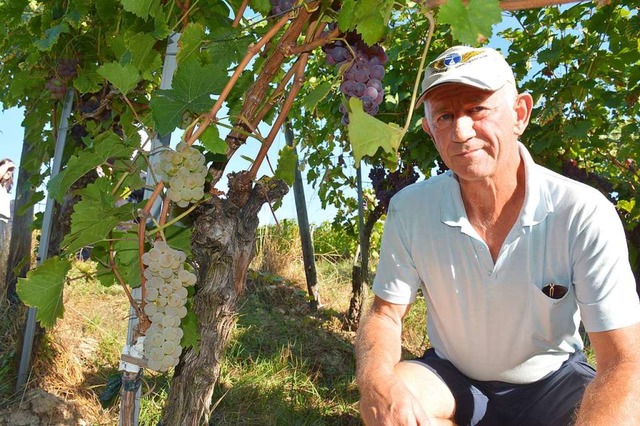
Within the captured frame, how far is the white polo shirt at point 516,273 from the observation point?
163 centimetres

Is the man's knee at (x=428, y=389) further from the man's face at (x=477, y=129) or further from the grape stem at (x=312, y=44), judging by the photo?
the grape stem at (x=312, y=44)

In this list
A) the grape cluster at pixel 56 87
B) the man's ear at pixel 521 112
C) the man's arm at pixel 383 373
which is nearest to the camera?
the man's arm at pixel 383 373

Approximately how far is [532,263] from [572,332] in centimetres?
28

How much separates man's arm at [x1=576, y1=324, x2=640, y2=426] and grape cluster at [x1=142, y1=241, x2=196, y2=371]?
3.07 ft

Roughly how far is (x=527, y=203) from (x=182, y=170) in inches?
38.2

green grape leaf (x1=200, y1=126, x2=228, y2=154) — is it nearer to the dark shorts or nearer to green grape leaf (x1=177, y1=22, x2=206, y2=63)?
green grape leaf (x1=177, y1=22, x2=206, y2=63)

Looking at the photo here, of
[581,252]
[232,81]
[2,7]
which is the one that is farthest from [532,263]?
[2,7]

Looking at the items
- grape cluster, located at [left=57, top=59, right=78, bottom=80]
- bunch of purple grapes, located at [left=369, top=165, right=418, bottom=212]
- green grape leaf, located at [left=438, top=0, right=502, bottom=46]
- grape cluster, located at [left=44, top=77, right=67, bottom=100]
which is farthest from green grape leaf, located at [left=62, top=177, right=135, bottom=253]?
bunch of purple grapes, located at [left=369, top=165, right=418, bottom=212]

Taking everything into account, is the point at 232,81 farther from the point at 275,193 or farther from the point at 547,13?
the point at 547,13

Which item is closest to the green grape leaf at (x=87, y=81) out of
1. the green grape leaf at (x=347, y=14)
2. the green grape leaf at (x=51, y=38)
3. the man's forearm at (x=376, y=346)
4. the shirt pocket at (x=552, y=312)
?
the green grape leaf at (x=51, y=38)

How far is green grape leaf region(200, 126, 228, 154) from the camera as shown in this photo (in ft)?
4.18

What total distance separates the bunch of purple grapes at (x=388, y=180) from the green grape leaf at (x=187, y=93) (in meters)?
3.01

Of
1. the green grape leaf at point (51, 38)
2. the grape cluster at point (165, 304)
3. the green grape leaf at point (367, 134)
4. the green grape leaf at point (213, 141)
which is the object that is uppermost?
the green grape leaf at point (51, 38)

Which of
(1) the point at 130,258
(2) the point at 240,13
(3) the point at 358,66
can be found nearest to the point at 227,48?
(2) the point at 240,13
